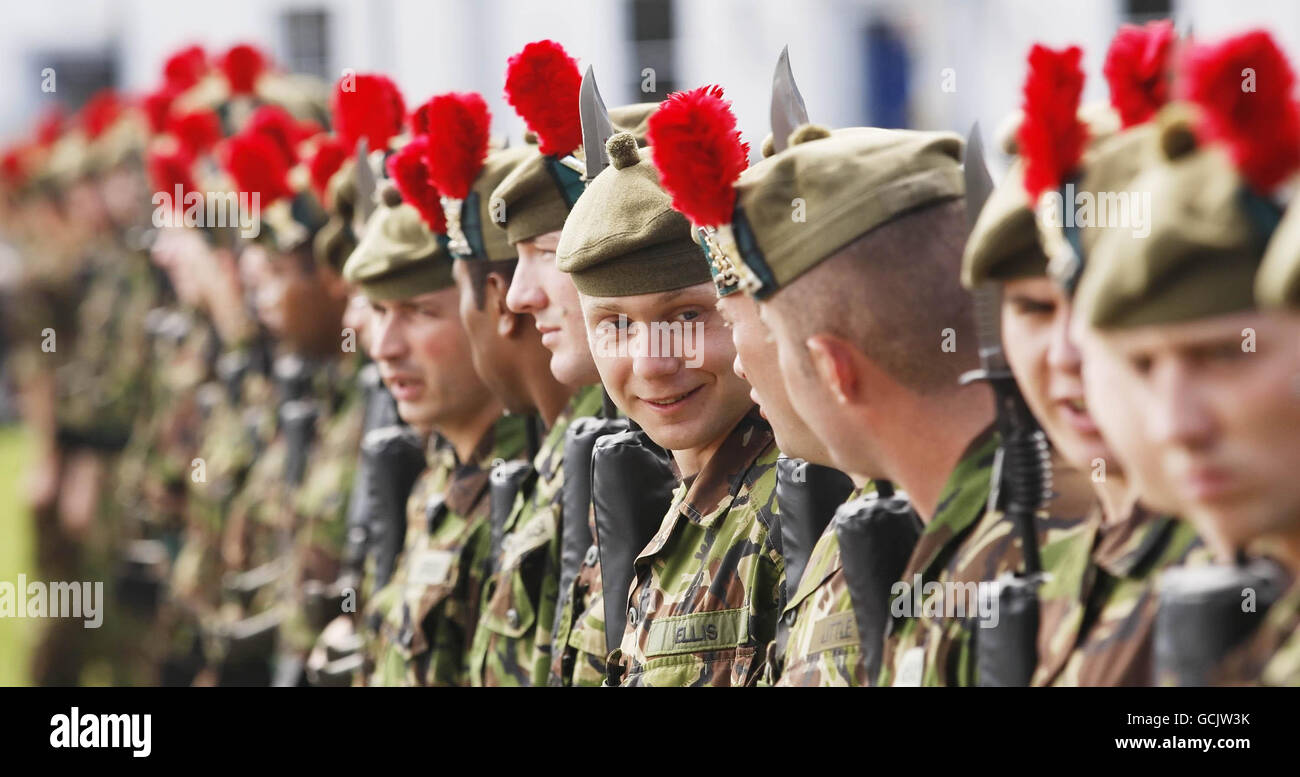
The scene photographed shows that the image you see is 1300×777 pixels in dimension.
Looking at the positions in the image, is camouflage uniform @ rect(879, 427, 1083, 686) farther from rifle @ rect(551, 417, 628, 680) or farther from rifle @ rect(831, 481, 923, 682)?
rifle @ rect(551, 417, 628, 680)

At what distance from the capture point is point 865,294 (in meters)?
2.93

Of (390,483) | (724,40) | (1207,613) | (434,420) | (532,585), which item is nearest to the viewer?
(1207,613)

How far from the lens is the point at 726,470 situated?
3779mm

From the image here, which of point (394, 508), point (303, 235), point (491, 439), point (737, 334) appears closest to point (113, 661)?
point (303, 235)

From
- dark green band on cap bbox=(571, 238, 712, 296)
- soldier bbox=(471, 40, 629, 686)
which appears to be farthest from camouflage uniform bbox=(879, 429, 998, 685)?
soldier bbox=(471, 40, 629, 686)

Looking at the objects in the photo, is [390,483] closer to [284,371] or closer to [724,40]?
[284,371]

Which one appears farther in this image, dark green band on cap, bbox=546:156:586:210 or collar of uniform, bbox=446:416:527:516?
collar of uniform, bbox=446:416:527:516

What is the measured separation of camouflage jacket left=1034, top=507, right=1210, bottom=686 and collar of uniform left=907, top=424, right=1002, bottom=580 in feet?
0.79

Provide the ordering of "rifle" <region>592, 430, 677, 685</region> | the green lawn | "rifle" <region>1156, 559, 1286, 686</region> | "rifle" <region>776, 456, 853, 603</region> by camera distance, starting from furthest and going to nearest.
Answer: the green lawn < "rifle" <region>592, 430, 677, 685</region> < "rifle" <region>776, 456, 853, 603</region> < "rifle" <region>1156, 559, 1286, 686</region>

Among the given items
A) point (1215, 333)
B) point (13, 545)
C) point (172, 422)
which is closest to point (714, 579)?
point (1215, 333)

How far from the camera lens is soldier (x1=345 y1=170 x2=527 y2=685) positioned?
5.09m

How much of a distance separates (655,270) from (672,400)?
0.86 ft
